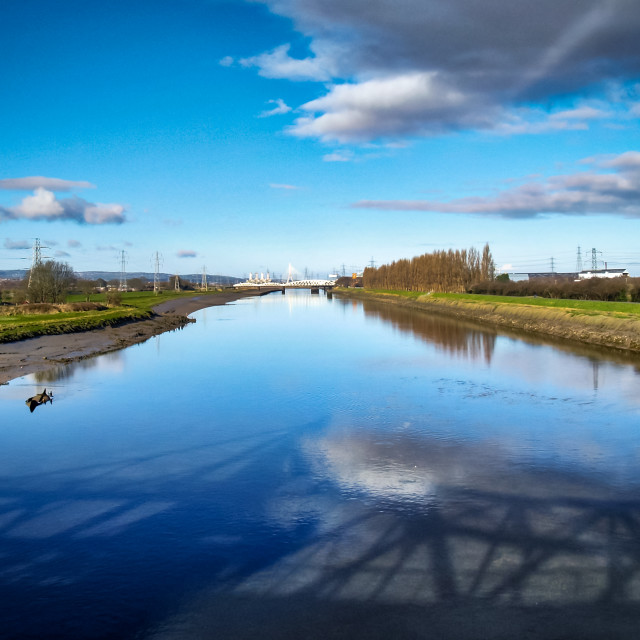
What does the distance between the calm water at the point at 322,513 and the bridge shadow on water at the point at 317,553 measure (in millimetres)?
35

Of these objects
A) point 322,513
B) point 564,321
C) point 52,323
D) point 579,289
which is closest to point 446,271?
point 579,289

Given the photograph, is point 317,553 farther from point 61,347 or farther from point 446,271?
point 446,271

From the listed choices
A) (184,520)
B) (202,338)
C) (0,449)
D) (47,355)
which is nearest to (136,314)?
(202,338)

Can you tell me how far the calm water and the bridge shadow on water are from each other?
0.12ft

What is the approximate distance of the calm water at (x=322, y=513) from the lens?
692 cm

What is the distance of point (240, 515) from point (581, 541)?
5.54 metres

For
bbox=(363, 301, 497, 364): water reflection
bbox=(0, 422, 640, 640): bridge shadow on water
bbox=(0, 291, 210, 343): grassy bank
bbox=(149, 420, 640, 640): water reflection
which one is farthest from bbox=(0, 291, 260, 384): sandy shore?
bbox=(363, 301, 497, 364): water reflection

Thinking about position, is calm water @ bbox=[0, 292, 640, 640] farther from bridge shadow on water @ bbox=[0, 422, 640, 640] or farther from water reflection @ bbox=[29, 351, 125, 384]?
water reflection @ bbox=[29, 351, 125, 384]

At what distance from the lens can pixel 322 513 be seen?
999 centimetres

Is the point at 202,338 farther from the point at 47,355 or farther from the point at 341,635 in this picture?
the point at 341,635

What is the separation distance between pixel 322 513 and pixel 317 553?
1.54 meters

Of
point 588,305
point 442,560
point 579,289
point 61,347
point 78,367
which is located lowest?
point 442,560

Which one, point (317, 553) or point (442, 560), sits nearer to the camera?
point (442, 560)

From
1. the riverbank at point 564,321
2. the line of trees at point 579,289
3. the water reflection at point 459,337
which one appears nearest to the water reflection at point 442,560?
the water reflection at point 459,337
